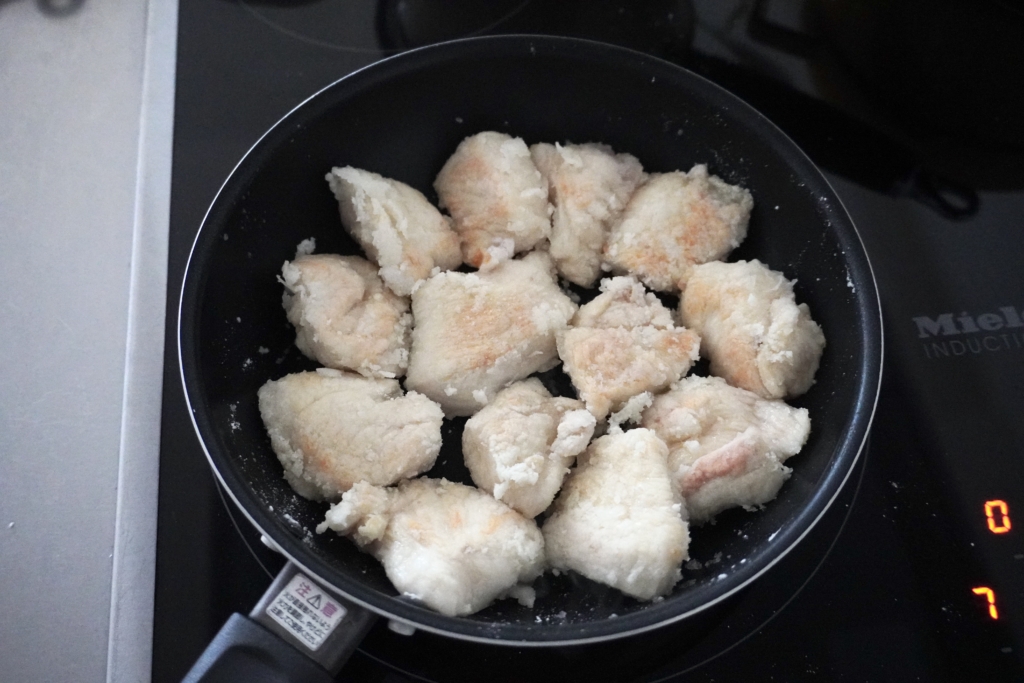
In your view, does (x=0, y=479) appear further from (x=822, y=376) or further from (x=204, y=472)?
(x=822, y=376)

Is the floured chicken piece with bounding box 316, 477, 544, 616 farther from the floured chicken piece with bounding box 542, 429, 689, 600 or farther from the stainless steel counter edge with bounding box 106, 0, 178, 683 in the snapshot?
the stainless steel counter edge with bounding box 106, 0, 178, 683

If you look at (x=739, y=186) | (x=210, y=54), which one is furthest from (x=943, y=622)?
(x=210, y=54)

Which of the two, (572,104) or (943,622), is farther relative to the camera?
(572,104)

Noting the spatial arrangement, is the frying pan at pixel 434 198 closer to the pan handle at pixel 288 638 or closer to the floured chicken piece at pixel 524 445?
the pan handle at pixel 288 638

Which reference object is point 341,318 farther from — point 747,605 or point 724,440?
point 747,605

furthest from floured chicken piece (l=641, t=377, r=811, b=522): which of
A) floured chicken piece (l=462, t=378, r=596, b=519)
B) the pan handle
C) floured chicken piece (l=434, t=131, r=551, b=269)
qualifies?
the pan handle
